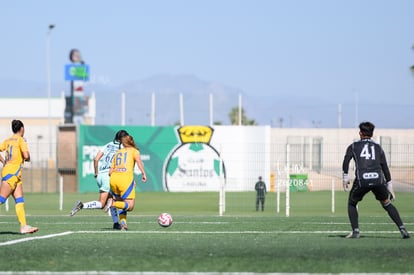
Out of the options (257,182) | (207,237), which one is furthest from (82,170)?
(207,237)

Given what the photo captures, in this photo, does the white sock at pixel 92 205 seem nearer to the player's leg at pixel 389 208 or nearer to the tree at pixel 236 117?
the player's leg at pixel 389 208

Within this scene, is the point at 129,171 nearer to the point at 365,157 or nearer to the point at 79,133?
the point at 365,157

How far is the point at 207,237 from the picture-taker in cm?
1498

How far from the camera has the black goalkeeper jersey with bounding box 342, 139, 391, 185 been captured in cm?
1477

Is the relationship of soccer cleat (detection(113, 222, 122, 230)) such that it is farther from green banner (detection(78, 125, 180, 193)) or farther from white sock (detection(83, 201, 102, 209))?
green banner (detection(78, 125, 180, 193))

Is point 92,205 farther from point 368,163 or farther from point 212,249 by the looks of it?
point 212,249

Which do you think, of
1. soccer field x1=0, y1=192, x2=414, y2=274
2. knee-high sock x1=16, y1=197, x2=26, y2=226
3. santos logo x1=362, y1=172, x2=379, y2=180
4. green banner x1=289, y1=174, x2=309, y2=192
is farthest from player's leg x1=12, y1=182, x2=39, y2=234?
green banner x1=289, y1=174, x2=309, y2=192

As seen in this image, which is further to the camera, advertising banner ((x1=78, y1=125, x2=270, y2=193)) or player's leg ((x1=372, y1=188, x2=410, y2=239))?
advertising banner ((x1=78, y1=125, x2=270, y2=193))

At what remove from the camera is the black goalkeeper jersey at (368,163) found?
1477 cm

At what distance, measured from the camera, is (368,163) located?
14.8 meters

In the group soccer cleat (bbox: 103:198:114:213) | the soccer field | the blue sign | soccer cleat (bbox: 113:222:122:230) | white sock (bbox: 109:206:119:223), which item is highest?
the blue sign

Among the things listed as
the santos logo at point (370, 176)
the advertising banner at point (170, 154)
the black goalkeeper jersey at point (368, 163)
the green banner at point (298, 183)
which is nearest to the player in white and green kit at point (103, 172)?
the black goalkeeper jersey at point (368, 163)

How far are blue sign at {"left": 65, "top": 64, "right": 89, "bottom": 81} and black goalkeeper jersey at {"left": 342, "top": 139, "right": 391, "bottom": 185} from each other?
7927 cm

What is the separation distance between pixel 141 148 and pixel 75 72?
4336 cm
